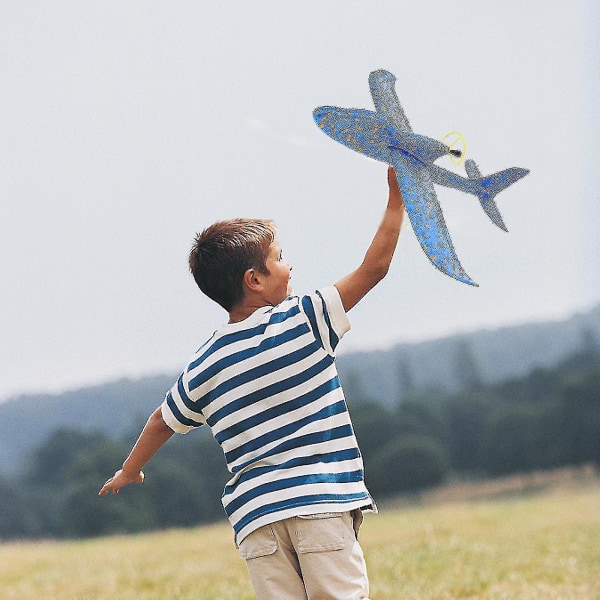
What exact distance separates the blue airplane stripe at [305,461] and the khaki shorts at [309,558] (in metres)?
0.10

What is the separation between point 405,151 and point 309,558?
2.71 feet

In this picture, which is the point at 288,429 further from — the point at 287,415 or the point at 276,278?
the point at 276,278

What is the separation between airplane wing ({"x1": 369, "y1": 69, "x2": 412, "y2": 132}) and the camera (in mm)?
1854

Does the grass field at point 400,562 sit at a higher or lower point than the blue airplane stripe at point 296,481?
lower

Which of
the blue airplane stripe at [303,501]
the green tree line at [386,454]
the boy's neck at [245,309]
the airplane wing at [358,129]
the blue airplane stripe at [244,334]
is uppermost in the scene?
the airplane wing at [358,129]

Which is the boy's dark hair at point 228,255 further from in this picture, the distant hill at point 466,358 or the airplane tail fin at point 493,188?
the distant hill at point 466,358

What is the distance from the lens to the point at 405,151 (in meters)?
1.82

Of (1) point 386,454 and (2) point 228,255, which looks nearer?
(2) point 228,255

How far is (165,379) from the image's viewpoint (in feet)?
28.1

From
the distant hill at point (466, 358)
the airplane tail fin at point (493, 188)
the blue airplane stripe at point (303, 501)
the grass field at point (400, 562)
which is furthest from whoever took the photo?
A: the distant hill at point (466, 358)

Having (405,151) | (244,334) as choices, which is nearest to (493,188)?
(405,151)

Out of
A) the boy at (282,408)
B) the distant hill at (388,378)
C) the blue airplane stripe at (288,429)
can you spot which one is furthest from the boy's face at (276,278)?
the distant hill at (388,378)

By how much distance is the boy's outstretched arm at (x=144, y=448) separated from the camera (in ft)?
6.37

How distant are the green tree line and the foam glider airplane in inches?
255
